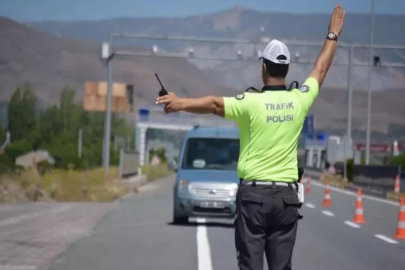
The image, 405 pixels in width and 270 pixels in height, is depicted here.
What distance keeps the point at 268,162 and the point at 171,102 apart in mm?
771

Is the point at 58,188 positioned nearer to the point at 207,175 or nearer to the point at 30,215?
the point at 30,215

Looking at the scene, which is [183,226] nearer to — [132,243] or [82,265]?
[132,243]

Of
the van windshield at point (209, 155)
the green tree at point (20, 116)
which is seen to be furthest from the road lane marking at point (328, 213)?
the green tree at point (20, 116)

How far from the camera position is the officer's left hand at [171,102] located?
6.34m

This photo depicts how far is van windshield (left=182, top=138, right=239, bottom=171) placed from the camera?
72.2 ft

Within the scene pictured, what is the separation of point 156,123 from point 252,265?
111m

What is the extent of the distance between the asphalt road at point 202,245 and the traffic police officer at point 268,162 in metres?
6.74

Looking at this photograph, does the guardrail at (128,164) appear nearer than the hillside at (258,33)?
Yes

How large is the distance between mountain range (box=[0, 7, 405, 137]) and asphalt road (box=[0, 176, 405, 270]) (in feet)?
67.7

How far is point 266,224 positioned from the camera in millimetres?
6609

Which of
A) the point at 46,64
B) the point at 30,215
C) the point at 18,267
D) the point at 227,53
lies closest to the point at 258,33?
the point at 46,64

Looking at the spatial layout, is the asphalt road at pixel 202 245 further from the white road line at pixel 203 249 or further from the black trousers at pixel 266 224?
the black trousers at pixel 266 224

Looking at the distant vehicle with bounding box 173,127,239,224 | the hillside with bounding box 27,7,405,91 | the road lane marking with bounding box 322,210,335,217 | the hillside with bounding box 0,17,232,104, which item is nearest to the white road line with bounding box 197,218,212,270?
the distant vehicle with bounding box 173,127,239,224

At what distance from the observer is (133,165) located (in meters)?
58.2
